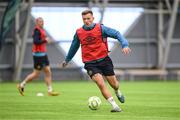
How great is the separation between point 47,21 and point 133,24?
19.4 feet

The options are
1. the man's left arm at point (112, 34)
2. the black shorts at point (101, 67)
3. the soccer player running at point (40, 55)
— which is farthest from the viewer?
the soccer player running at point (40, 55)

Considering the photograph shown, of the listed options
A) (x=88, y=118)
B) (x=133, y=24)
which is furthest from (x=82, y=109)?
(x=133, y=24)

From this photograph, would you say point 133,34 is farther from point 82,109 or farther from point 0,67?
point 82,109

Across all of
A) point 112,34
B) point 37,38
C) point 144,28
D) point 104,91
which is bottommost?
point 144,28

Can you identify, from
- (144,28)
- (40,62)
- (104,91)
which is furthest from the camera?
(144,28)

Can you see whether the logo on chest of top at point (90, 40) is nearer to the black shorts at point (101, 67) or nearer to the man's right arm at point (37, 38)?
the black shorts at point (101, 67)

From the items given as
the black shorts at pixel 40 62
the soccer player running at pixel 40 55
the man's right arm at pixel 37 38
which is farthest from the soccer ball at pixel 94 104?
the black shorts at pixel 40 62

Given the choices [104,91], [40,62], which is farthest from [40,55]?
[104,91]

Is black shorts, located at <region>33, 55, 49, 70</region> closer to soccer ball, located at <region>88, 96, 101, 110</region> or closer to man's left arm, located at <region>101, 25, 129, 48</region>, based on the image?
soccer ball, located at <region>88, 96, 101, 110</region>

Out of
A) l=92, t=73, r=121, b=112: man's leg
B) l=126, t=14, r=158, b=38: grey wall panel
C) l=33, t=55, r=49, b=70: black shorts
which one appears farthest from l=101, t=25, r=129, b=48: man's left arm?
l=126, t=14, r=158, b=38: grey wall panel

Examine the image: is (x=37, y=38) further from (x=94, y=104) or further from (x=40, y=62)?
(x=94, y=104)

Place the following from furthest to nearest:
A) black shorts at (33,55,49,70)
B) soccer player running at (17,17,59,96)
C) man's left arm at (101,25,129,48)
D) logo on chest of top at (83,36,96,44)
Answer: black shorts at (33,55,49,70) → soccer player running at (17,17,59,96) → logo on chest of top at (83,36,96,44) → man's left arm at (101,25,129,48)

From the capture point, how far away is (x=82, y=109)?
13641mm

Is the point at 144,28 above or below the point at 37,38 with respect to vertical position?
below
